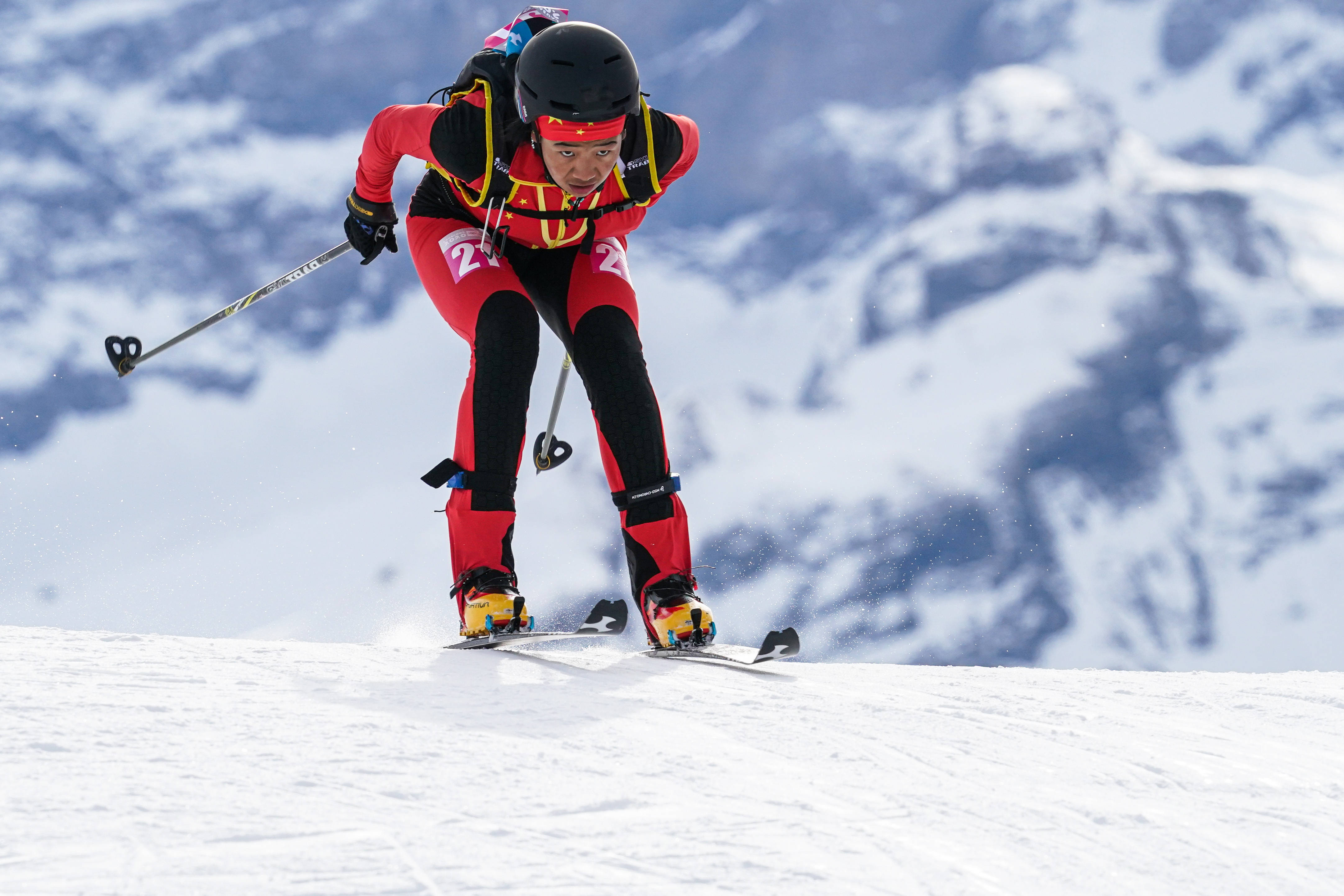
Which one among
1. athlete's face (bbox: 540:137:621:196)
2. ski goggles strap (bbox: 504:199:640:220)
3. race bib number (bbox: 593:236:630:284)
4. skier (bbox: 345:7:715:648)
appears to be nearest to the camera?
athlete's face (bbox: 540:137:621:196)

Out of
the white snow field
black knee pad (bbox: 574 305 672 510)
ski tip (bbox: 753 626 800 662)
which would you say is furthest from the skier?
the white snow field

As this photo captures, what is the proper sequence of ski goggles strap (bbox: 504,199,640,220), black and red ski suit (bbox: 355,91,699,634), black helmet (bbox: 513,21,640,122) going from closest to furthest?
black helmet (bbox: 513,21,640,122) → black and red ski suit (bbox: 355,91,699,634) → ski goggles strap (bbox: 504,199,640,220)

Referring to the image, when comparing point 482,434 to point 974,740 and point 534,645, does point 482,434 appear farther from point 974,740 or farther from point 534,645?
point 974,740

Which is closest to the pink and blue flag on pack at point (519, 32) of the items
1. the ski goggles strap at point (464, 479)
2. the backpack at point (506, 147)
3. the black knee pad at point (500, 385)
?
the backpack at point (506, 147)

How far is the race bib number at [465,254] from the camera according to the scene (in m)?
4.05

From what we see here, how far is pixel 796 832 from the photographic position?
2.00 metres

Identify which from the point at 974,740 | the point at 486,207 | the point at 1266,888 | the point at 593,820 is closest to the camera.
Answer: the point at 1266,888

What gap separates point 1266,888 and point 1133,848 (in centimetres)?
21

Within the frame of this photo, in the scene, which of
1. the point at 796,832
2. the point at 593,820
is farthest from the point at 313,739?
the point at 796,832

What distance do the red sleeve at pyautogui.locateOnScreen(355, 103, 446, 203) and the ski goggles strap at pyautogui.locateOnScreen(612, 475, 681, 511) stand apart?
1.35 metres

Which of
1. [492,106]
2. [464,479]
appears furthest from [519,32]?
[464,479]

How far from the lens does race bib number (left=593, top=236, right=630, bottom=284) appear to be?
4156 millimetres

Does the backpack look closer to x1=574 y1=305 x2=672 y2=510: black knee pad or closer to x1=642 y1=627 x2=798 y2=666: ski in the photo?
x1=574 y1=305 x2=672 y2=510: black knee pad

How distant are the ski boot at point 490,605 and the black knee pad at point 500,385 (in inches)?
9.4
